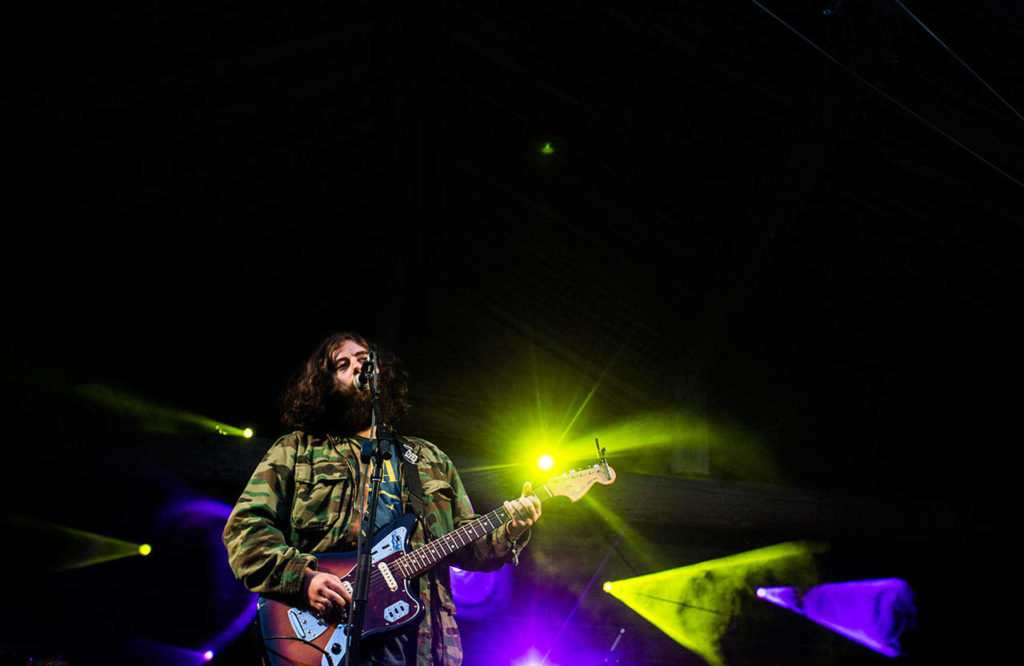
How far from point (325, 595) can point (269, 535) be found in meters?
0.36

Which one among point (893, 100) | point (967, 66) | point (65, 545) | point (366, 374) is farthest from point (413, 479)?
point (65, 545)

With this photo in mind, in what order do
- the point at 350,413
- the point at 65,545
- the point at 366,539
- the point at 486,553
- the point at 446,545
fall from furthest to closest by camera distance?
the point at 65,545
the point at 350,413
the point at 486,553
the point at 446,545
the point at 366,539

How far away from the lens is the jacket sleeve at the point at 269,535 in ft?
6.70

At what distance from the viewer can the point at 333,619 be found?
2031mm

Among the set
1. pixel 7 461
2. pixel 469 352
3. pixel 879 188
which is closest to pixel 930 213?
pixel 879 188

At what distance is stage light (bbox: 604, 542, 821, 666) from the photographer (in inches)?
189

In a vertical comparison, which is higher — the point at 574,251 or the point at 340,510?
the point at 574,251

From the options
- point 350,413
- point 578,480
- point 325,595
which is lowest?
point 325,595

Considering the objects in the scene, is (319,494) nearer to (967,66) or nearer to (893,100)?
(893,100)

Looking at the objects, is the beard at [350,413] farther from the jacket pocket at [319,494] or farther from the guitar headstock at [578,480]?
the guitar headstock at [578,480]

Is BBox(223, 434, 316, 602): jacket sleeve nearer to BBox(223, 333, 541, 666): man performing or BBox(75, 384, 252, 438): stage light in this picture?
BBox(223, 333, 541, 666): man performing

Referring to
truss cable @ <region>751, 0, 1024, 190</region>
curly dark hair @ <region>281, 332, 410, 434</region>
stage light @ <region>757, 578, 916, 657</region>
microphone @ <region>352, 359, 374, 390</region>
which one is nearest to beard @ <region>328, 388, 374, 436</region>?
curly dark hair @ <region>281, 332, 410, 434</region>

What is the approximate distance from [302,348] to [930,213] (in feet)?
20.4

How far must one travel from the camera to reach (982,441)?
5371mm
